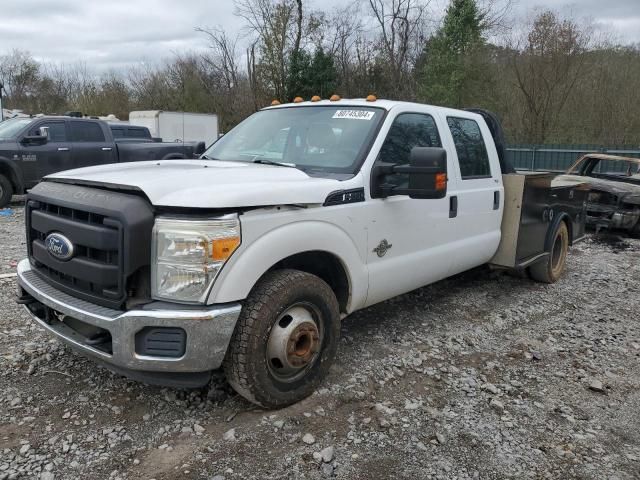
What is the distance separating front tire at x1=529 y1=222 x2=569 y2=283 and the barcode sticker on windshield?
322 cm

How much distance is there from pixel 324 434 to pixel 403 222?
5.44 ft

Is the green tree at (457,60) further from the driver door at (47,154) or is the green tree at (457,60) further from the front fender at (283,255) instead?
the front fender at (283,255)

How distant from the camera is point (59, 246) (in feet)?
9.78

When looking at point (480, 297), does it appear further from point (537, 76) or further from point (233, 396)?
point (537, 76)

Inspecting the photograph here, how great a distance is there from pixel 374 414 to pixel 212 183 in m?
1.67

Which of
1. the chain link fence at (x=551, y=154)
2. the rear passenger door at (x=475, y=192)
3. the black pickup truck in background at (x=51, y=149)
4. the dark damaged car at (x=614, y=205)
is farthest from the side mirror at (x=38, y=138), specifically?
the chain link fence at (x=551, y=154)

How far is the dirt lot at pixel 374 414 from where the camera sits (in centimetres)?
277

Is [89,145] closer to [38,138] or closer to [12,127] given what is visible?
[38,138]

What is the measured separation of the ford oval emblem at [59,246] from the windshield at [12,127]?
9.47 meters

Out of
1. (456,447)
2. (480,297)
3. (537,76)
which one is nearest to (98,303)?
(456,447)

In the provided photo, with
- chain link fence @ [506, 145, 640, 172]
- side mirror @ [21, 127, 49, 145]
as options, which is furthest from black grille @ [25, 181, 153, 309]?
chain link fence @ [506, 145, 640, 172]

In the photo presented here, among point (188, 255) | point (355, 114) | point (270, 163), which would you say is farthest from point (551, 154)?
point (188, 255)

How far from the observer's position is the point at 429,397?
138 inches

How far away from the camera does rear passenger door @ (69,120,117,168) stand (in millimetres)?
11648
